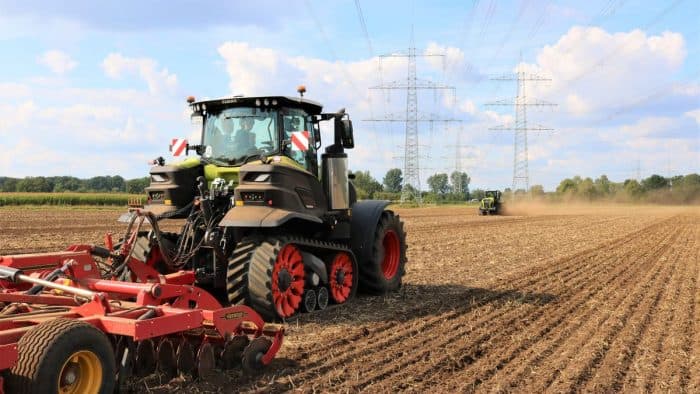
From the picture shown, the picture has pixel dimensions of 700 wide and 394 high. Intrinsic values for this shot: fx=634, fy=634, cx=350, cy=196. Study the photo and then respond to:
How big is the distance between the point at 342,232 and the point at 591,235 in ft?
55.2

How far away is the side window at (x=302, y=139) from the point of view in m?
8.20

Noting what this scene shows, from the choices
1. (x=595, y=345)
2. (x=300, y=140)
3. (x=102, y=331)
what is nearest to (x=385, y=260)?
(x=300, y=140)

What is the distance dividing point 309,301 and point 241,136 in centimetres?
233

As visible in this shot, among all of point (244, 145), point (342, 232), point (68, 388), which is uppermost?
point (244, 145)

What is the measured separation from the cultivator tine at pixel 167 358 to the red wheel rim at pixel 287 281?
2149mm

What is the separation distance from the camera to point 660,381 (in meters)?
5.62

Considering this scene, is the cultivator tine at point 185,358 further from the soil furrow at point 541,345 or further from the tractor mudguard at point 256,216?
the soil furrow at point 541,345

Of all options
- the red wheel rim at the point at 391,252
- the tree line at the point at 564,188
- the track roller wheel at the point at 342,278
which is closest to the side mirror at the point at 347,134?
the track roller wheel at the point at 342,278

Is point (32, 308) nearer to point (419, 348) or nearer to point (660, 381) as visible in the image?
point (419, 348)

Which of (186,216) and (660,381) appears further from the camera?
(186,216)

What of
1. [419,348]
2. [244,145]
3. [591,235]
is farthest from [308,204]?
[591,235]

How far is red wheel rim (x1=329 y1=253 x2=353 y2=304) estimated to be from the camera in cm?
861

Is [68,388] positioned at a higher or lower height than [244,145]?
lower

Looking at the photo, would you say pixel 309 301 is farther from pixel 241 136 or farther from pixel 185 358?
pixel 185 358
